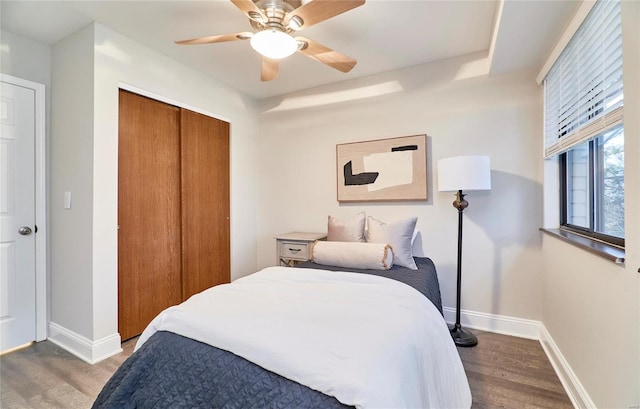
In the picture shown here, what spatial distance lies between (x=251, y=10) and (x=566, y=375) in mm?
2769

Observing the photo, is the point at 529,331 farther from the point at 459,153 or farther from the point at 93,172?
the point at 93,172

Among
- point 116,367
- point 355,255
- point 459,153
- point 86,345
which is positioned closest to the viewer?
point 116,367

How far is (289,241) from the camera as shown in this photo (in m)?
2.91

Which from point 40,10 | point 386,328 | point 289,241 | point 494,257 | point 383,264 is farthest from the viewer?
point 289,241

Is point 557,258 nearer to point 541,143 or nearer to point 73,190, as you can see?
point 541,143

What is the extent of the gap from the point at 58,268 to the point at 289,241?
1.88 m

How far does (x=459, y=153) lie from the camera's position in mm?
2621

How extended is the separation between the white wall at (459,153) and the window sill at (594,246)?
20.2 inches

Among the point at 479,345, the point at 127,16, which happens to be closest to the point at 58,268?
the point at 127,16

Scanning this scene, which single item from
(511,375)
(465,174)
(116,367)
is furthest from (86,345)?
(465,174)

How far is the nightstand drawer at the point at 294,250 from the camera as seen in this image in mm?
2830

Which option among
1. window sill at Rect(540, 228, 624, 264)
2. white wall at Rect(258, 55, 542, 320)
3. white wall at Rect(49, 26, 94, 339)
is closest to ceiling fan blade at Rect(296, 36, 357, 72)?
white wall at Rect(258, 55, 542, 320)

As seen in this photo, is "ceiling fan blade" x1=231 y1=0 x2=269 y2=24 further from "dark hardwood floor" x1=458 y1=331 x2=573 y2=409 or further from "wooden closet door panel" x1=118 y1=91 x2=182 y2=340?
"dark hardwood floor" x1=458 y1=331 x2=573 y2=409

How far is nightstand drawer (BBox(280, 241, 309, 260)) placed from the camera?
2830 mm
